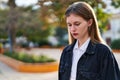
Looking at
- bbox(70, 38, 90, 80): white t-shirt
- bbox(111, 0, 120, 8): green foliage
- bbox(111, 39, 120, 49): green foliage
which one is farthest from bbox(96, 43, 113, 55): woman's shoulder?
bbox(111, 39, 120, 49): green foliage

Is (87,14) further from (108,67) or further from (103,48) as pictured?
(108,67)

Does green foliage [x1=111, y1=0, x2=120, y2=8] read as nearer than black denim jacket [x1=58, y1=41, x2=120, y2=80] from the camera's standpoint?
No

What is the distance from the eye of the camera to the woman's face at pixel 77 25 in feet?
8.36

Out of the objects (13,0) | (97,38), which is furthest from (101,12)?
(13,0)

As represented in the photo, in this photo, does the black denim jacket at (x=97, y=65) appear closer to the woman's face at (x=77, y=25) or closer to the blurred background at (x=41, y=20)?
the woman's face at (x=77, y=25)

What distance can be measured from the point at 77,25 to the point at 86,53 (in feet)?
0.75

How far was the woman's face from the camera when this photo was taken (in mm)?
2547

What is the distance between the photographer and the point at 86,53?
8.39 ft

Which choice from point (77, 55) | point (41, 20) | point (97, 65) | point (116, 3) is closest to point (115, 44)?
point (41, 20)

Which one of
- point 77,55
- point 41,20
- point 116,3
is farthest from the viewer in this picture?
point 41,20

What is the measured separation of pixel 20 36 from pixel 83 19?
31560 millimetres

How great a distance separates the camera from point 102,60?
2500mm

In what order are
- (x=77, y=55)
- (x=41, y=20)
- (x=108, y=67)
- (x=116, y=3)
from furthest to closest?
(x=41, y=20)
(x=116, y=3)
(x=77, y=55)
(x=108, y=67)

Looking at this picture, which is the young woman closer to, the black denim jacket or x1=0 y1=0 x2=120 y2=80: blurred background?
the black denim jacket
